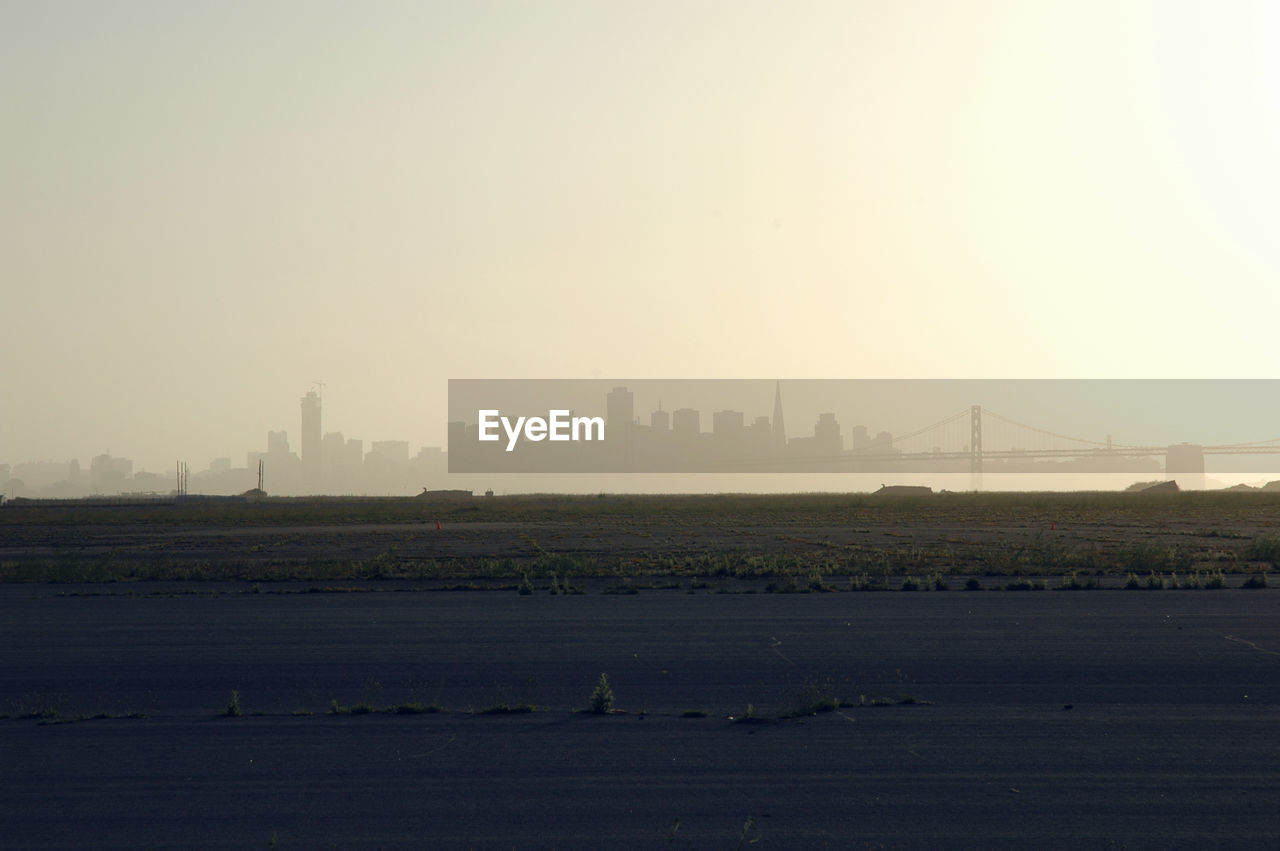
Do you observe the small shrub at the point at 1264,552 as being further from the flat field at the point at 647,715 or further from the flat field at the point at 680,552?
the flat field at the point at 647,715

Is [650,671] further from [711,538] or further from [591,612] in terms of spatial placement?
[711,538]

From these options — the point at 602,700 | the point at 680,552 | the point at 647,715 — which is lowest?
the point at 680,552

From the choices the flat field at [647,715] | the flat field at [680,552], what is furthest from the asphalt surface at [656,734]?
the flat field at [680,552]

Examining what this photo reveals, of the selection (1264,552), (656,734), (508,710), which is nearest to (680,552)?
(1264,552)

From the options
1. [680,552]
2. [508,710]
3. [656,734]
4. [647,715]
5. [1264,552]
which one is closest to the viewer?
[656,734]

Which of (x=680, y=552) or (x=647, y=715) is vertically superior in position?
(x=647, y=715)

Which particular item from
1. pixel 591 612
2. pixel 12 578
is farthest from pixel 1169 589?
pixel 12 578

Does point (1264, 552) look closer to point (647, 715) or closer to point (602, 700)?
point (647, 715)
